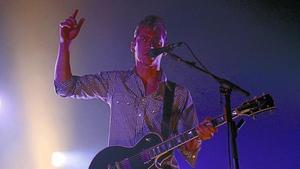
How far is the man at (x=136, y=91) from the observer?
11.0ft

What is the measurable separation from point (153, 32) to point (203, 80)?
0.74 metres

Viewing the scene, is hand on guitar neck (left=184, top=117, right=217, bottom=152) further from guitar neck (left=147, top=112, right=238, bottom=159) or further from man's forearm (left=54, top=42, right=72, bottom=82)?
man's forearm (left=54, top=42, right=72, bottom=82)

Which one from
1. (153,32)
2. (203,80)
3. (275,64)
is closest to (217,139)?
(203,80)

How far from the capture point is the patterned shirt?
3.39 meters

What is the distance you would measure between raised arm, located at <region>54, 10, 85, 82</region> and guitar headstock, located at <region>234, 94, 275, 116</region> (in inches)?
46.6

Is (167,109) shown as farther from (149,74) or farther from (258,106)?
(258,106)

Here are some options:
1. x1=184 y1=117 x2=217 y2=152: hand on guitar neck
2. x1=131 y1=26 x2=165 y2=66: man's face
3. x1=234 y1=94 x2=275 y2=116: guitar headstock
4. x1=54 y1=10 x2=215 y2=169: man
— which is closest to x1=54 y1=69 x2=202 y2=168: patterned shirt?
x1=54 y1=10 x2=215 y2=169: man

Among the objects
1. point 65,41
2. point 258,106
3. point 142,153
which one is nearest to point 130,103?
point 142,153

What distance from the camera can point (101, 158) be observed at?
3.14m

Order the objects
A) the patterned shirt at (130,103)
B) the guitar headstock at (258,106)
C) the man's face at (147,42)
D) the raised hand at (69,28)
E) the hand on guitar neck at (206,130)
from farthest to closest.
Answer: the man's face at (147,42), the patterned shirt at (130,103), the raised hand at (69,28), the hand on guitar neck at (206,130), the guitar headstock at (258,106)

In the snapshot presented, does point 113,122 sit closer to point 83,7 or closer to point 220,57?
point 220,57

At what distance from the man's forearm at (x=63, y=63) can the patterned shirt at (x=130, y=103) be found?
0.14ft

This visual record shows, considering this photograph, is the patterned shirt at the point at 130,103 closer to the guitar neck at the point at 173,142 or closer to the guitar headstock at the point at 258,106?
the guitar neck at the point at 173,142

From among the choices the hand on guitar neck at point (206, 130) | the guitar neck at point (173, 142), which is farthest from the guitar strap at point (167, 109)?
the hand on guitar neck at point (206, 130)
